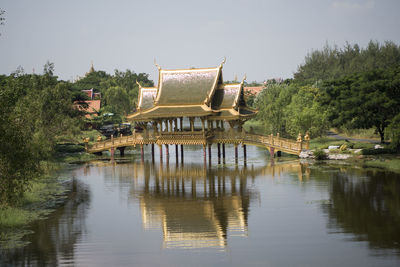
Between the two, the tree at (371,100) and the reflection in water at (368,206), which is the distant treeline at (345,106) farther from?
the reflection in water at (368,206)

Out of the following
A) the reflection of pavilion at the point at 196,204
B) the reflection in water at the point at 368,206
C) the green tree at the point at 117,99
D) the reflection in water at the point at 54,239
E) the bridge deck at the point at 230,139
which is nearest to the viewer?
the reflection in water at the point at 54,239

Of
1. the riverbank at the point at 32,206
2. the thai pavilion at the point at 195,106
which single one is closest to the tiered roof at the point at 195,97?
the thai pavilion at the point at 195,106

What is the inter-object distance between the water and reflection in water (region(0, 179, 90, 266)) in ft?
0.13

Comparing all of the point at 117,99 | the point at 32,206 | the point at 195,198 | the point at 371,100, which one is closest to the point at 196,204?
the point at 195,198

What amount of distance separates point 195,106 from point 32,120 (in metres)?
16.1

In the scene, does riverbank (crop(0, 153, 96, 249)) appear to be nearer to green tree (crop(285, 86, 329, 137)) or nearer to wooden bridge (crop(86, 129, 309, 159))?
wooden bridge (crop(86, 129, 309, 159))

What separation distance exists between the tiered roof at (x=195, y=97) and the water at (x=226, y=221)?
284 inches

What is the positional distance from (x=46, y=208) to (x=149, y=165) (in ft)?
65.9

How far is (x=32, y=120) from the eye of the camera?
34.6m

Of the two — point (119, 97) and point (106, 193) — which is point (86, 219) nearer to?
point (106, 193)

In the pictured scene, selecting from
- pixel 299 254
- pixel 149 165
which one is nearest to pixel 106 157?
pixel 149 165

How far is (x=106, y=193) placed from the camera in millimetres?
33688

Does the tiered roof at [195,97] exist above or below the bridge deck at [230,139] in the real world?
above

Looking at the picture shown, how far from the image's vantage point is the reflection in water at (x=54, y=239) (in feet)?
61.9
